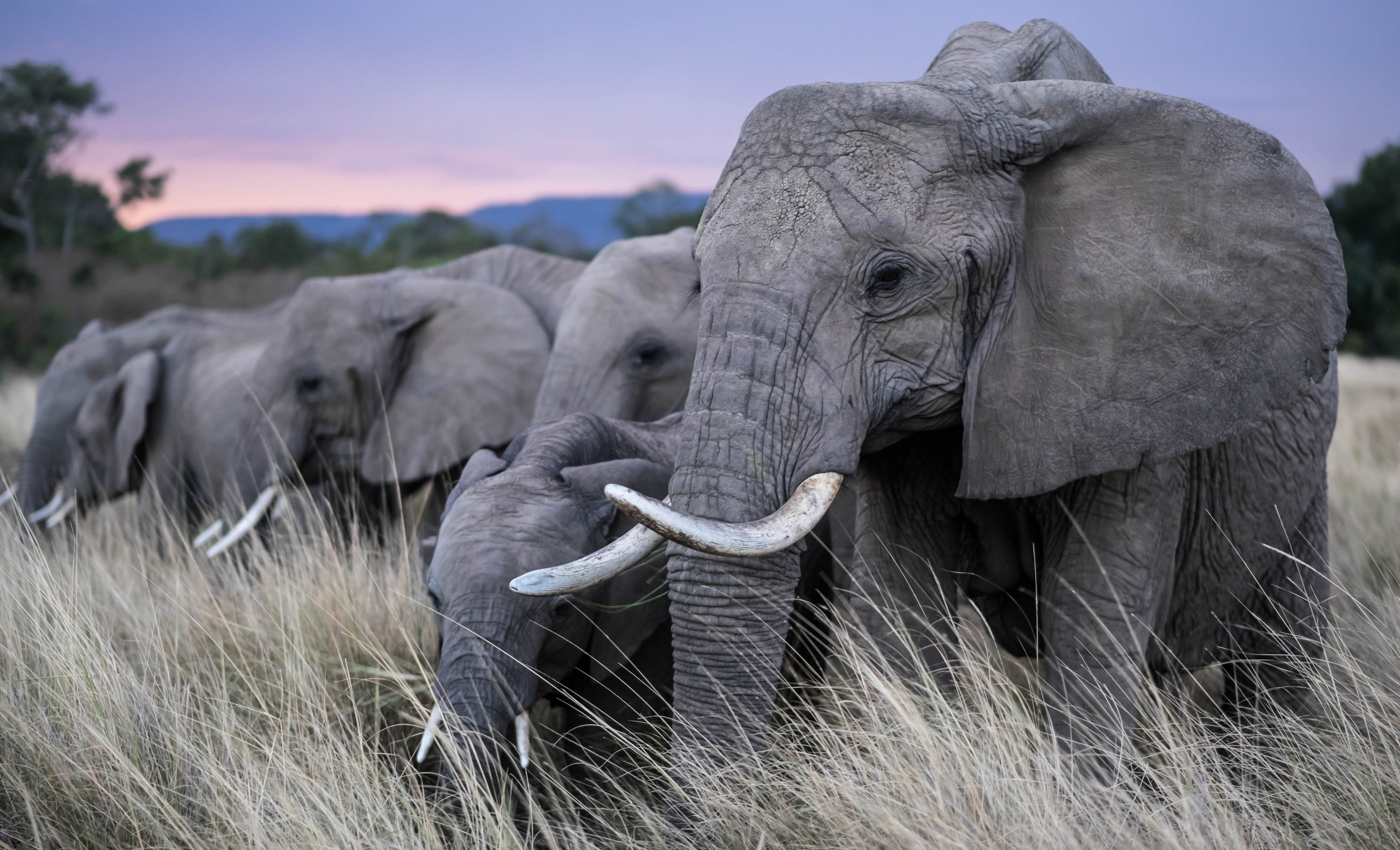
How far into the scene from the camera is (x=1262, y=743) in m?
4.50

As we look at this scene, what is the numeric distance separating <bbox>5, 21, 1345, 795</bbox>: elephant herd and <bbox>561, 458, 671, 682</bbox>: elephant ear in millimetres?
13

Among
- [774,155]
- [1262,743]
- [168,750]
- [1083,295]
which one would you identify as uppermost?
[774,155]

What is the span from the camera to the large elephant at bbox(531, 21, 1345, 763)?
315 cm

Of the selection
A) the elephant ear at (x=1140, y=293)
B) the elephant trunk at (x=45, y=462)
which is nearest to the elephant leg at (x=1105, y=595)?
the elephant ear at (x=1140, y=293)

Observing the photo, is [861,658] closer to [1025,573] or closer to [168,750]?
[1025,573]

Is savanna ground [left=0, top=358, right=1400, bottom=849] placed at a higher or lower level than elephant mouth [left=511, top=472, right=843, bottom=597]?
lower

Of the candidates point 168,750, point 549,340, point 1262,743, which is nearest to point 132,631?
point 168,750

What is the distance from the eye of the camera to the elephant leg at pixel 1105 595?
3656 mm

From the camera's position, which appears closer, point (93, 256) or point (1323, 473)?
point (1323, 473)

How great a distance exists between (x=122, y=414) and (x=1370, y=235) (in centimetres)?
3834

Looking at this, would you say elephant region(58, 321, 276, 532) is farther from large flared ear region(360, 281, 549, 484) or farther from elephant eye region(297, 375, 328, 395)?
large flared ear region(360, 281, 549, 484)

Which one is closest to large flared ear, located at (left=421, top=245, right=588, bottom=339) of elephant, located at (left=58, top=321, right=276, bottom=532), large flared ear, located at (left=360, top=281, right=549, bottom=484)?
large flared ear, located at (left=360, top=281, right=549, bottom=484)

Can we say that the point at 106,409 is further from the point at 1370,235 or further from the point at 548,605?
the point at 1370,235

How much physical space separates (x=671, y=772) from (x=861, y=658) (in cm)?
70
